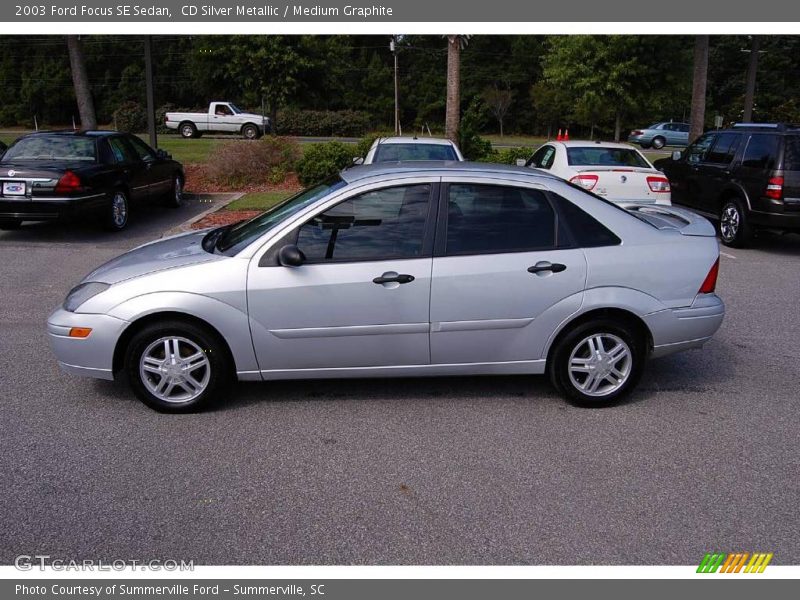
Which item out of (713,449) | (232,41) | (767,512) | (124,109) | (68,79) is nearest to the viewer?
(767,512)

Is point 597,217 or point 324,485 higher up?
point 597,217

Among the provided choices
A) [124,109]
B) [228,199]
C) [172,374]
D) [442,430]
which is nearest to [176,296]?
[172,374]

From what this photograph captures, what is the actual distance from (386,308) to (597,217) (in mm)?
1597

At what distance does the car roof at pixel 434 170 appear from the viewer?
508 cm

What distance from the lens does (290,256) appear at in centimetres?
466

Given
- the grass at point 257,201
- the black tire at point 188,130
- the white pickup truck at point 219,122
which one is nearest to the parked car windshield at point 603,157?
the grass at point 257,201

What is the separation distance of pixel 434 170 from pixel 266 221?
126 cm

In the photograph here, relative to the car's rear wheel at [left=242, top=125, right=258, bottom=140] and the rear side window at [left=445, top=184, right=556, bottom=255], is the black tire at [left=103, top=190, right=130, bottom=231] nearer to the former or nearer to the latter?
the rear side window at [left=445, top=184, right=556, bottom=255]

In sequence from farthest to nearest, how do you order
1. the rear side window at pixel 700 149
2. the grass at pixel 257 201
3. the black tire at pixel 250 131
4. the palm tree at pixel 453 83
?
the black tire at pixel 250 131 → the palm tree at pixel 453 83 → the grass at pixel 257 201 → the rear side window at pixel 700 149

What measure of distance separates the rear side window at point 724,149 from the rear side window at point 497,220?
7906mm

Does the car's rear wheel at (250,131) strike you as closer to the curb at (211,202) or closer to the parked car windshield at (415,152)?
the curb at (211,202)

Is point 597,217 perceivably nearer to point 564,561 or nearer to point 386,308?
point 386,308

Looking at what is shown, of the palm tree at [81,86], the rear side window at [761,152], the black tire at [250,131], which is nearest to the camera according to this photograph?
the rear side window at [761,152]

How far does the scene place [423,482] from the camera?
13.3 feet
